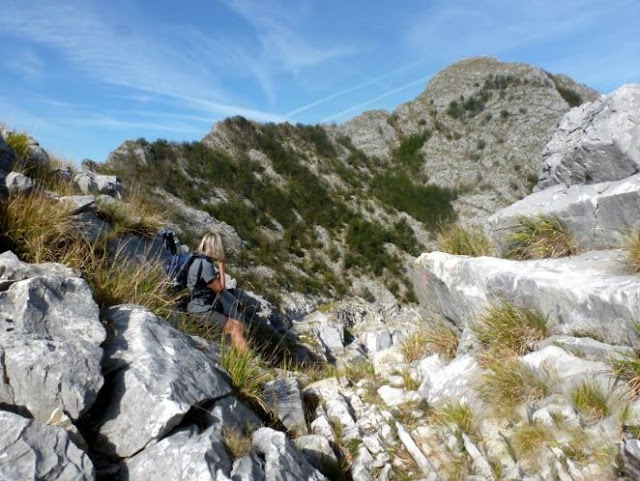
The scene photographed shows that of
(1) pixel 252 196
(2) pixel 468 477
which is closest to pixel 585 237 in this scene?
(2) pixel 468 477

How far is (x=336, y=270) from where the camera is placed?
30750mm

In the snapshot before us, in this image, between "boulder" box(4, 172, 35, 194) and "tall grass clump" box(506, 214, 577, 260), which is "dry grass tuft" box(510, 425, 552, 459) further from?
"boulder" box(4, 172, 35, 194)

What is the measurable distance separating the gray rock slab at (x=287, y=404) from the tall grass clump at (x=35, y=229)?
9.62ft

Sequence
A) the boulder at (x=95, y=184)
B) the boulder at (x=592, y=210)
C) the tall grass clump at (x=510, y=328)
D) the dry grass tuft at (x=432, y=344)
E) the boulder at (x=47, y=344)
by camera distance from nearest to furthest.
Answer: the boulder at (x=47, y=344) < the tall grass clump at (x=510, y=328) < the boulder at (x=592, y=210) < the dry grass tuft at (x=432, y=344) < the boulder at (x=95, y=184)

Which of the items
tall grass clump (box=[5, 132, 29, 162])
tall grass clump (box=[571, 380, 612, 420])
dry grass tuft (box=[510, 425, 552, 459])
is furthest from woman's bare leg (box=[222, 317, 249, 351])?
tall grass clump (box=[5, 132, 29, 162])

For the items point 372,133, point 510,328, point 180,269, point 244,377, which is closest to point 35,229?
point 180,269

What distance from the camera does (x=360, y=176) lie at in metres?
42.1

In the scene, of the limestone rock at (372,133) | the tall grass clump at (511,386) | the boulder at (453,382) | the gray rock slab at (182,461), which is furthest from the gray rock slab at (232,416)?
the limestone rock at (372,133)

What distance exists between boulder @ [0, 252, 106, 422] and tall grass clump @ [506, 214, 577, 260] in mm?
5766

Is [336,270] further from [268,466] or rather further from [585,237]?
[268,466]

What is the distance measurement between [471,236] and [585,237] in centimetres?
202

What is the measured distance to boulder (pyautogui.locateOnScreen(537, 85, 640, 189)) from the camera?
607 cm

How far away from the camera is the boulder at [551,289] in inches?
189

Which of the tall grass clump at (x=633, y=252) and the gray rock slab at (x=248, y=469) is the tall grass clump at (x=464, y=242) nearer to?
the tall grass clump at (x=633, y=252)
